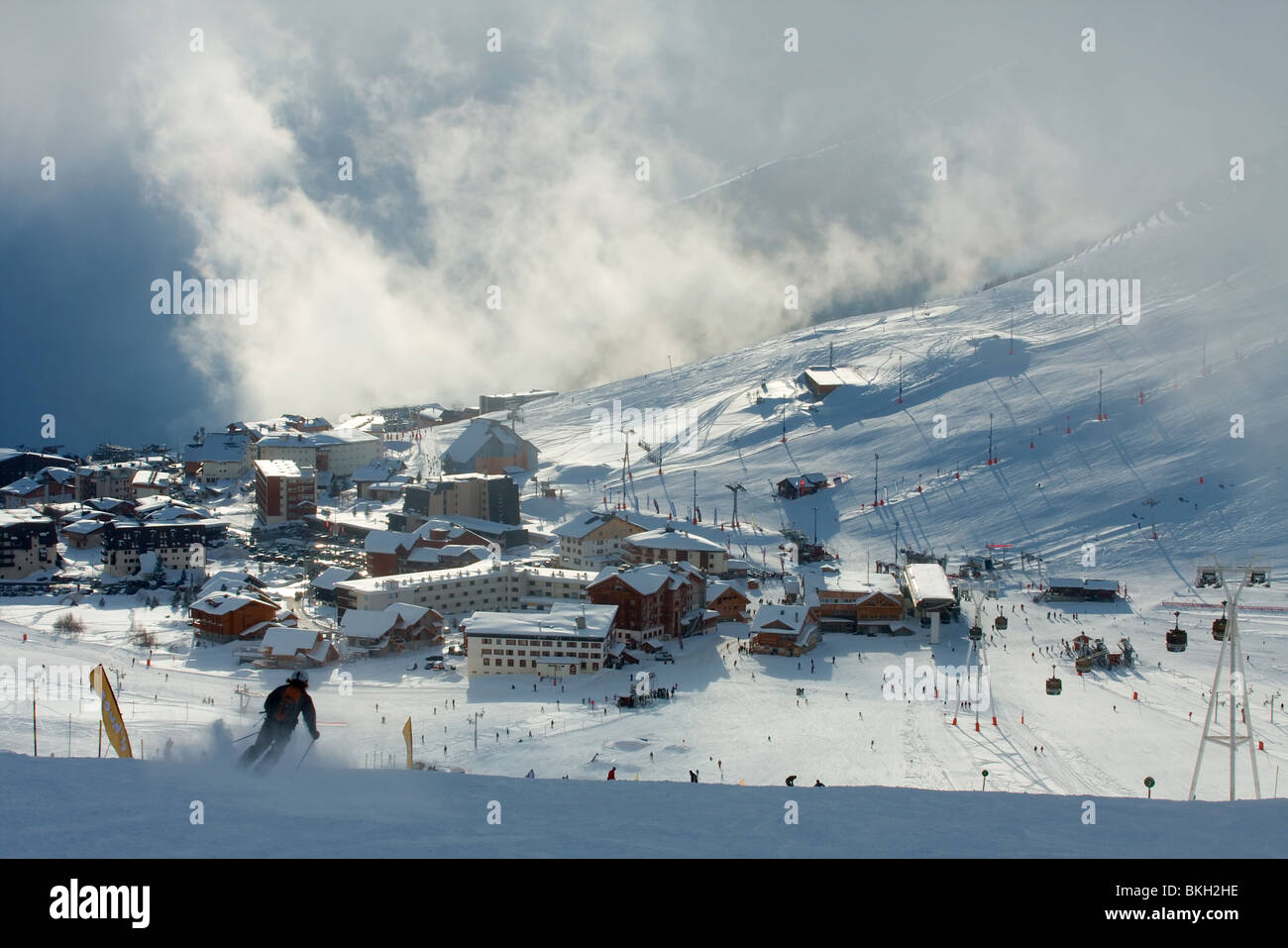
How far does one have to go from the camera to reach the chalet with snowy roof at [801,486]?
148 feet

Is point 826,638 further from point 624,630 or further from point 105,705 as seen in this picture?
point 105,705

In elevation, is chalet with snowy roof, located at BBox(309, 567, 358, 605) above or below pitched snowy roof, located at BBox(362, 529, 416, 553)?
below

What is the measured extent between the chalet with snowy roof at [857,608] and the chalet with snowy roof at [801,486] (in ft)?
45.4

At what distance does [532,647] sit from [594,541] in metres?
12.3

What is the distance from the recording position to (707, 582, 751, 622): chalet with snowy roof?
32156 millimetres

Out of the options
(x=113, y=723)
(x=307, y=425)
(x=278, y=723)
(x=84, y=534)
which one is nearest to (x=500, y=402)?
→ (x=307, y=425)

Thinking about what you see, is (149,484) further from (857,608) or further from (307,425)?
(857,608)

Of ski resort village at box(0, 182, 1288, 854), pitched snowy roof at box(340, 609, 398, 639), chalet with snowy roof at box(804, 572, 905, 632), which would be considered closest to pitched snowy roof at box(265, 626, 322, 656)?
ski resort village at box(0, 182, 1288, 854)

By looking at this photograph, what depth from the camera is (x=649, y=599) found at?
30219 millimetres

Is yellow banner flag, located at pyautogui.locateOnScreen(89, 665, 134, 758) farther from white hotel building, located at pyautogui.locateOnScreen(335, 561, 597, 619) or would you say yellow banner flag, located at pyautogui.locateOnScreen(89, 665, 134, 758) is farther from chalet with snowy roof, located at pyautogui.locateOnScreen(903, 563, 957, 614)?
chalet with snowy roof, located at pyautogui.locateOnScreen(903, 563, 957, 614)

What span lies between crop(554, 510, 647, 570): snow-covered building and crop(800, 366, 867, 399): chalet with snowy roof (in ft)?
67.7

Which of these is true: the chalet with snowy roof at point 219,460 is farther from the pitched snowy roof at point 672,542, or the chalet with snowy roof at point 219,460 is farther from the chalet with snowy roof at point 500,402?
the pitched snowy roof at point 672,542

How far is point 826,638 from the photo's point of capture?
2958 centimetres

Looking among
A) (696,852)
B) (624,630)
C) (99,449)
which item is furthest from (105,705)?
(99,449)
